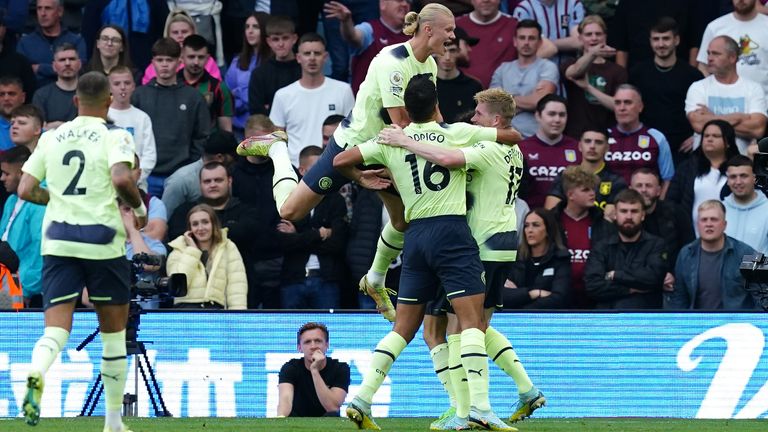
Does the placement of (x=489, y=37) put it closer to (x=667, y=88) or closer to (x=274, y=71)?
(x=667, y=88)

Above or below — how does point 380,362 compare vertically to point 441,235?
below

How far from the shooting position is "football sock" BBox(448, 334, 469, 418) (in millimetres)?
11383

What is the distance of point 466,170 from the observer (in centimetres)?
1131

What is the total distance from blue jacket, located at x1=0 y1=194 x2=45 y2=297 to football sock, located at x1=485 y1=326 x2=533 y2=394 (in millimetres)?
5761

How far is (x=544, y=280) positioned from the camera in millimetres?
15859

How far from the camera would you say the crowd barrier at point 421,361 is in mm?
14586

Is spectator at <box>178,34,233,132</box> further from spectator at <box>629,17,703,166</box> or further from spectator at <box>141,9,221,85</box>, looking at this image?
spectator at <box>629,17,703,166</box>

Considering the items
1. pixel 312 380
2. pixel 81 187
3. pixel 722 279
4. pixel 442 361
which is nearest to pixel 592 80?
pixel 722 279

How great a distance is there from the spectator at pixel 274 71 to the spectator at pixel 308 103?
0.48 metres

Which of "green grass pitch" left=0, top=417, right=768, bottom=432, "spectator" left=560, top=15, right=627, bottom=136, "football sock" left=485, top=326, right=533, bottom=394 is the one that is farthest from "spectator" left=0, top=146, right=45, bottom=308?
"spectator" left=560, top=15, right=627, bottom=136

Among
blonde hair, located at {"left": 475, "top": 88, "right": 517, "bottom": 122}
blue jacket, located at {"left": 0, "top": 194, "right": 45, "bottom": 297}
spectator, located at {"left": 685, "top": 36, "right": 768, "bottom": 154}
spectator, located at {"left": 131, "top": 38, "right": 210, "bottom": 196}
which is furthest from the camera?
spectator, located at {"left": 131, "top": 38, "right": 210, "bottom": 196}

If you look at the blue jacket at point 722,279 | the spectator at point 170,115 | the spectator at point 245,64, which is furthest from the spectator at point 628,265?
the spectator at point 245,64

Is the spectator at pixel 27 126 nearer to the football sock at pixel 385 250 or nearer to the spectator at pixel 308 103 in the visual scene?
the spectator at pixel 308 103

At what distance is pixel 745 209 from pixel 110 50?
7853mm
